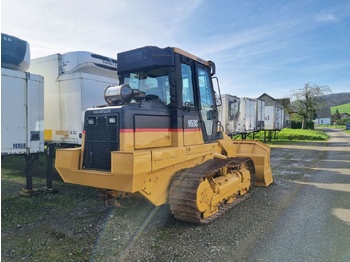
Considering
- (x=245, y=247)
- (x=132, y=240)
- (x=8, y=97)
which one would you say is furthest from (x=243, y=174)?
(x=8, y=97)

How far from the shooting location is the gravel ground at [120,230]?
3.74 metres

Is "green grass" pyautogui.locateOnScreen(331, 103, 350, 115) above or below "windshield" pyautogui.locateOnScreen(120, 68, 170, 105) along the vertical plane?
above

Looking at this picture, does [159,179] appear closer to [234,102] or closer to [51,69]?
[51,69]

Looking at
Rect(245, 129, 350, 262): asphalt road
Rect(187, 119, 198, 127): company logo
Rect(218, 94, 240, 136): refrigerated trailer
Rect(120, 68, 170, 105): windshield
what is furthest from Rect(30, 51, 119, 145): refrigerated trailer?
Rect(218, 94, 240, 136): refrigerated trailer

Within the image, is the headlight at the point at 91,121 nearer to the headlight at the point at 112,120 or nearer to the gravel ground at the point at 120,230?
the headlight at the point at 112,120

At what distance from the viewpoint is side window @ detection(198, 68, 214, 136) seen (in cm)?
551

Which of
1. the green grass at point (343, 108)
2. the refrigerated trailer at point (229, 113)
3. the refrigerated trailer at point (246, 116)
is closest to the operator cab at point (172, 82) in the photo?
the refrigerated trailer at point (229, 113)

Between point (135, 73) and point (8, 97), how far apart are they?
2.84 metres

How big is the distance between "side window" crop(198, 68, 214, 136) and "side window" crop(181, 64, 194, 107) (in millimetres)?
296

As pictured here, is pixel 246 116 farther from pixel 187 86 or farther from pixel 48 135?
pixel 187 86

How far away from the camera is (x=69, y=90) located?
7.12 m

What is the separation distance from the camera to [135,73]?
206 inches

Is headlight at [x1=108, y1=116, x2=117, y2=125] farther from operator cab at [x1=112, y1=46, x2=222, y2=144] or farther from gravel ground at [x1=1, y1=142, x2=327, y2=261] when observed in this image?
gravel ground at [x1=1, y1=142, x2=327, y2=261]

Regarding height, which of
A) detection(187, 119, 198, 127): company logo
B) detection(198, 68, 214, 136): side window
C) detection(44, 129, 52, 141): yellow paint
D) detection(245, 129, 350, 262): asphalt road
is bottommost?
detection(245, 129, 350, 262): asphalt road
